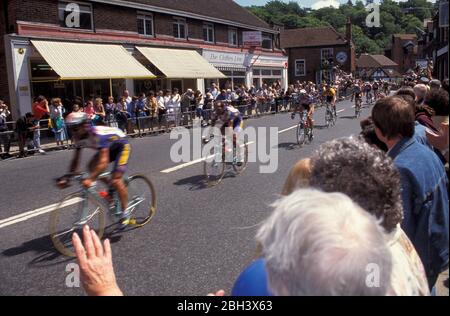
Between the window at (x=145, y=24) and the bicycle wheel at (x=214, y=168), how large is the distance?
19.7 meters

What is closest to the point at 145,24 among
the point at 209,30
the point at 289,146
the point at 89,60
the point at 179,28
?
the point at 179,28

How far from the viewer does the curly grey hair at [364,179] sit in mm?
1797

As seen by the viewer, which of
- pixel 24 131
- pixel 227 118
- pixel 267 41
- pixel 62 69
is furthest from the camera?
pixel 267 41

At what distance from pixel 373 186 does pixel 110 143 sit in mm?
4852

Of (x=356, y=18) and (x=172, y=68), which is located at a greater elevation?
(x=356, y=18)

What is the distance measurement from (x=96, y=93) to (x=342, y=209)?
23149 mm

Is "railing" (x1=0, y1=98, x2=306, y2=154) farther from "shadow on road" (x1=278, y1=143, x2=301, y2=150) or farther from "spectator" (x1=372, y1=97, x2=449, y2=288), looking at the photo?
"spectator" (x1=372, y1=97, x2=449, y2=288)

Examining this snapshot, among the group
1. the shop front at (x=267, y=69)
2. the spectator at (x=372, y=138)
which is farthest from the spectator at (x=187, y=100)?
the spectator at (x=372, y=138)

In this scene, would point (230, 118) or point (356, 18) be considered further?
point (356, 18)

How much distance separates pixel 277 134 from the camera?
17.4 metres

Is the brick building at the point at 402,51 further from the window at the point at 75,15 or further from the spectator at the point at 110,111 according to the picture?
the spectator at the point at 110,111

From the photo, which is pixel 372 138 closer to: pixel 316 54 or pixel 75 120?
pixel 75 120

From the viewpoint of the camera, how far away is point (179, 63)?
2781 cm
